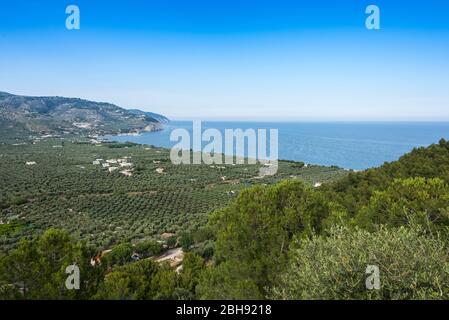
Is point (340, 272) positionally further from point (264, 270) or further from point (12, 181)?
point (12, 181)

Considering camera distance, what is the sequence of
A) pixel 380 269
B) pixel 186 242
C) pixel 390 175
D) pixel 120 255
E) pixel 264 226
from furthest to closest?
1. pixel 186 242
2. pixel 390 175
3. pixel 120 255
4. pixel 264 226
5. pixel 380 269

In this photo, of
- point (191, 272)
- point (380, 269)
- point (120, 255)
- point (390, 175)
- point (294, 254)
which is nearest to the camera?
point (380, 269)

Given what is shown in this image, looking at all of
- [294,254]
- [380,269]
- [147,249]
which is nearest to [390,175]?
[294,254]

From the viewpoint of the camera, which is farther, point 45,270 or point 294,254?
point 45,270

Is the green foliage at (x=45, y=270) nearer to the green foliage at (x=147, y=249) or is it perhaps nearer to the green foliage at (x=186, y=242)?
Result: the green foliage at (x=147, y=249)

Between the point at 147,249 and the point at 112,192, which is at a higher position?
the point at 147,249

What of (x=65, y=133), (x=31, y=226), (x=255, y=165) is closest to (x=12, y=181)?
(x=31, y=226)

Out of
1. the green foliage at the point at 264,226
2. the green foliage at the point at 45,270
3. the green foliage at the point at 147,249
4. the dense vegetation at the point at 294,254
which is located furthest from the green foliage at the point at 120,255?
the green foliage at the point at 264,226

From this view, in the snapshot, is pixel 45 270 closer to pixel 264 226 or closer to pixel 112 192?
pixel 264 226
